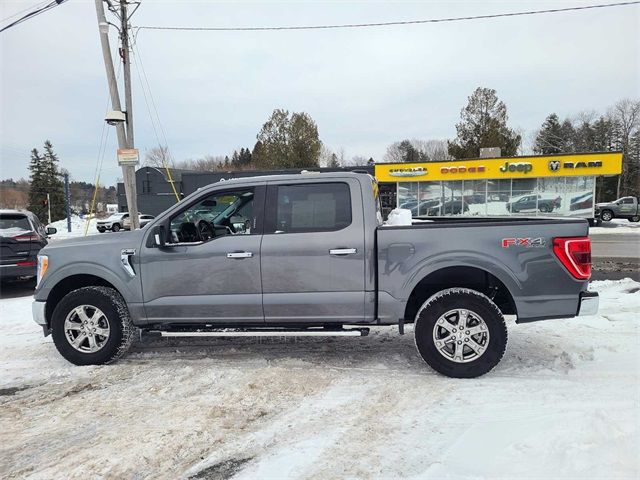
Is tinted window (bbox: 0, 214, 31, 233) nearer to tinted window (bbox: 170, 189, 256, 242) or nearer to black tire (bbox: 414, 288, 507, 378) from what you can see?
tinted window (bbox: 170, 189, 256, 242)

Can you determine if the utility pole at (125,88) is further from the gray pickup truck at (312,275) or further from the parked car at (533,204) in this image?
the parked car at (533,204)

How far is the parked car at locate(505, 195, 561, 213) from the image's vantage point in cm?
2903

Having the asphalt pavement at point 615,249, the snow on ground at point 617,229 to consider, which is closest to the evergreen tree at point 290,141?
the snow on ground at point 617,229

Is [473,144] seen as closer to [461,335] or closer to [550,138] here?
[550,138]

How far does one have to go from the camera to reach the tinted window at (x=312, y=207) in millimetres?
4598

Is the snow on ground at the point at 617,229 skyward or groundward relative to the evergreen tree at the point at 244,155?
groundward

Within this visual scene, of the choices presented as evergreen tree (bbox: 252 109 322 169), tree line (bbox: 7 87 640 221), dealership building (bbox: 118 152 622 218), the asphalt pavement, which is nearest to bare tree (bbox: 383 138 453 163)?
tree line (bbox: 7 87 640 221)

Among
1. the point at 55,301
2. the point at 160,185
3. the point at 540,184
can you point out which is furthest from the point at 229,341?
the point at 160,185

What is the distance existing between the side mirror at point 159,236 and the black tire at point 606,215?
32711 mm

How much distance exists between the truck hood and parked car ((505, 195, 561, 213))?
94.9ft

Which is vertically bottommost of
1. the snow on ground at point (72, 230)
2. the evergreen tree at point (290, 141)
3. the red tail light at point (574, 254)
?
the snow on ground at point (72, 230)

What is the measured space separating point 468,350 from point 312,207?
2.05 m

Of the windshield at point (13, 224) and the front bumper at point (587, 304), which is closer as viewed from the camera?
the front bumper at point (587, 304)

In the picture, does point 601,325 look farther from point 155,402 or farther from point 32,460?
point 32,460
